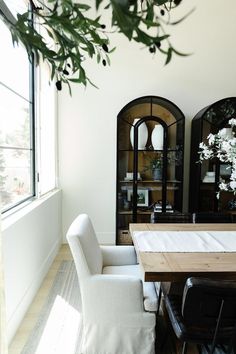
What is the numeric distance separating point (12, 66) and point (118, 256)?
79.8 inches

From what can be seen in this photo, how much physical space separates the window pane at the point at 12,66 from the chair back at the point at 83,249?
1399 millimetres

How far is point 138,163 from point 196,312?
273 centimetres

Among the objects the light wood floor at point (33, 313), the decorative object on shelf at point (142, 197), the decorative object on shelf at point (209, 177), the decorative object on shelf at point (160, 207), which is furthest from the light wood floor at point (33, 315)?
the decorative object on shelf at point (209, 177)

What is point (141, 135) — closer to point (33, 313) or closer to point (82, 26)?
point (33, 313)

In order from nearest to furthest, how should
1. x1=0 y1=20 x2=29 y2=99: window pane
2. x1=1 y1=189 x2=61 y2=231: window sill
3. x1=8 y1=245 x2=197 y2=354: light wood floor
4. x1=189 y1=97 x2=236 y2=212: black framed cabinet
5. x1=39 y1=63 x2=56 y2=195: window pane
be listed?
x1=8 y1=245 x2=197 y2=354: light wood floor → x1=1 y1=189 x2=61 y2=231: window sill → x1=0 y1=20 x2=29 y2=99: window pane → x1=39 y1=63 x2=56 y2=195: window pane → x1=189 y1=97 x2=236 y2=212: black framed cabinet

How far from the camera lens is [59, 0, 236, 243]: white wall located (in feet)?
13.0

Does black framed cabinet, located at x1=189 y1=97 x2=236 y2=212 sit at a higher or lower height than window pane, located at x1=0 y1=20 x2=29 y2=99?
lower

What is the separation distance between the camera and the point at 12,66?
257 cm

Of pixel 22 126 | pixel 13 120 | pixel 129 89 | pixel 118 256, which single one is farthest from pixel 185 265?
pixel 129 89

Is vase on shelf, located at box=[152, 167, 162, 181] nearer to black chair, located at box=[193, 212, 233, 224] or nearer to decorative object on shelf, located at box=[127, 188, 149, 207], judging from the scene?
decorative object on shelf, located at box=[127, 188, 149, 207]

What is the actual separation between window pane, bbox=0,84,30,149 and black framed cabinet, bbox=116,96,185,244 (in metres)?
1.31

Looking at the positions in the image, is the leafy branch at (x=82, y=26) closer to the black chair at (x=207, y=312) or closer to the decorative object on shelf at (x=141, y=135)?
the black chair at (x=207, y=312)

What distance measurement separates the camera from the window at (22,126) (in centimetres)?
231

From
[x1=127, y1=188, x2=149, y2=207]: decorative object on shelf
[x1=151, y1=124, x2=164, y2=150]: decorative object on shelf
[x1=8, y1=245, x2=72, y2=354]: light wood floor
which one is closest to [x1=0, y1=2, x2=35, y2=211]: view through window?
[x1=8, y1=245, x2=72, y2=354]: light wood floor
